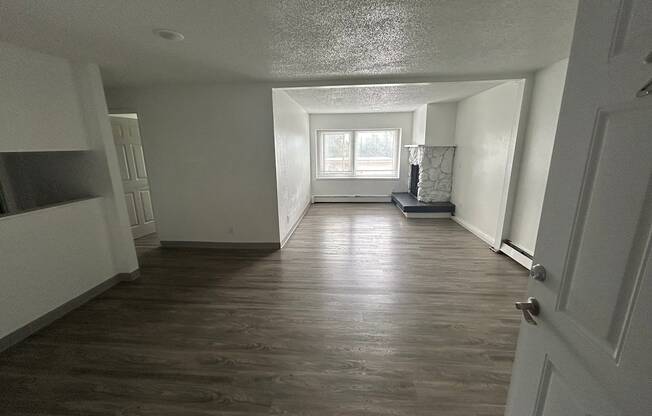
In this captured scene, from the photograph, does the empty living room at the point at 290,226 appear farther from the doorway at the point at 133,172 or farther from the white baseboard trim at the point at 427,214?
the white baseboard trim at the point at 427,214

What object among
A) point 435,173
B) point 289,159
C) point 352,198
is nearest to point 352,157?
point 352,198

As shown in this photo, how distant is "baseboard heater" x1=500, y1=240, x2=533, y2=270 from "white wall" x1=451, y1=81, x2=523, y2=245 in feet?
0.59

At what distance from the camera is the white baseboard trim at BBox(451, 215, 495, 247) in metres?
3.90

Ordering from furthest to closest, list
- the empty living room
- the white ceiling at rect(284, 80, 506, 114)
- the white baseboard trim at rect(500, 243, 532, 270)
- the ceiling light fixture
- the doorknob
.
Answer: the white ceiling at rect(284, 80, 506, 114) < the white baseboard trim at rect(500, 243, 532, 270) < the ceiling light fixture < the doorknob < the empty living room

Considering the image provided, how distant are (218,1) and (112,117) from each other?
3.55 meters

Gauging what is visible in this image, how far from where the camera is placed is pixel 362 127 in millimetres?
6488

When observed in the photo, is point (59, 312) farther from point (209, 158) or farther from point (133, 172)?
point (133, 172)

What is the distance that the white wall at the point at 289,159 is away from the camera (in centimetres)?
374

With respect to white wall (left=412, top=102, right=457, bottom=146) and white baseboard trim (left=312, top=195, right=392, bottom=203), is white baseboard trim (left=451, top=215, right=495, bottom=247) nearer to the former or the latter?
white wall (left=412, top=102, right=457, bottom=146)

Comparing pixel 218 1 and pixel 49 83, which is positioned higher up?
pixel 218 1

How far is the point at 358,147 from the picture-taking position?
675cm

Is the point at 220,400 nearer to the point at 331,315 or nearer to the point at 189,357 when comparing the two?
the point at 189,357

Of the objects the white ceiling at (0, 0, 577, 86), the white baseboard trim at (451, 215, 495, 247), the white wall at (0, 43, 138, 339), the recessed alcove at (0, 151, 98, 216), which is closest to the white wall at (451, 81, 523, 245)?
the white baseboard trim at (451, 215, 495, 247)

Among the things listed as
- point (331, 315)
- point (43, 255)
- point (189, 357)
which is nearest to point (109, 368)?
point (189, 357)
